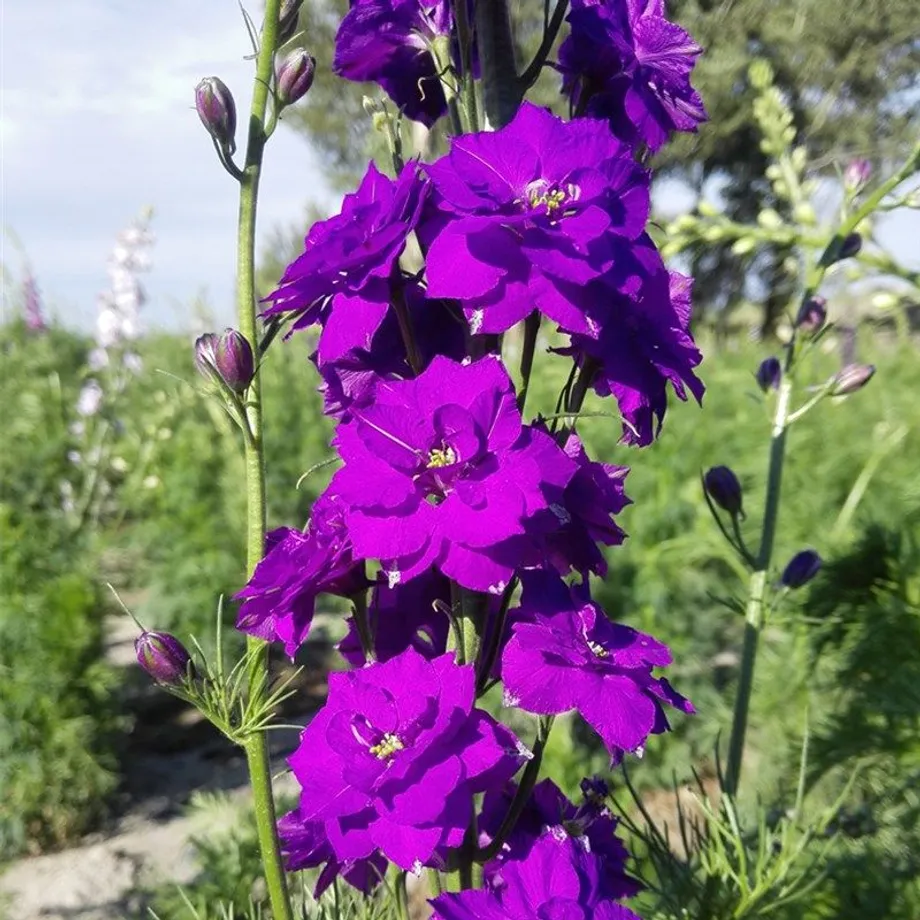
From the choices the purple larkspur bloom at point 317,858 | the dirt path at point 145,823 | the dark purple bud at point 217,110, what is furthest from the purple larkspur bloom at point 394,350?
the dirt path at point 145,823

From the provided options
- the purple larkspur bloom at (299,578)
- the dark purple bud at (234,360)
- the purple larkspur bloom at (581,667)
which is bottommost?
the purple larkspur bloom at (581,667)

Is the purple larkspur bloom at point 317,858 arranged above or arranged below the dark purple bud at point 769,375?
below

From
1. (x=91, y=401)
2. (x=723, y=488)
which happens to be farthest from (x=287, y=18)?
(x=91, y=401)

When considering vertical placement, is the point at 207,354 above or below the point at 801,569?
above

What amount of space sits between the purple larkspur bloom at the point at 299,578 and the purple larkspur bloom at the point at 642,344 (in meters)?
0.26

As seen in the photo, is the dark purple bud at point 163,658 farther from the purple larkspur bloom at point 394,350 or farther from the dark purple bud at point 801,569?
the dark purple bud at point 801,569

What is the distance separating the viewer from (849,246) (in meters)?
1.73

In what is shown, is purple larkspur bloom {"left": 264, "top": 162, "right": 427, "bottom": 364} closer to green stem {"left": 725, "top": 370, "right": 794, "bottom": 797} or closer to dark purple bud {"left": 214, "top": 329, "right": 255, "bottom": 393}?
dark purple bud {"left": 214, "top": 329, "right": 255, "bottom": 393}

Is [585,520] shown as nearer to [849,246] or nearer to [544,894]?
[544,894]

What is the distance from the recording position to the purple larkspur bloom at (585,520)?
2.77 ft

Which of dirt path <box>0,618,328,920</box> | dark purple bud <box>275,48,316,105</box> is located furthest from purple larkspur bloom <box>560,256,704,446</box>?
dirt path <box>0,618,328,920</box>

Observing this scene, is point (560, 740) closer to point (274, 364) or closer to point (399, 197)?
point (399, 197)

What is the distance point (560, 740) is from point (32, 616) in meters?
1.68

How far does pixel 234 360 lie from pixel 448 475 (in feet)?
0.73
